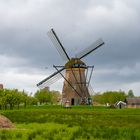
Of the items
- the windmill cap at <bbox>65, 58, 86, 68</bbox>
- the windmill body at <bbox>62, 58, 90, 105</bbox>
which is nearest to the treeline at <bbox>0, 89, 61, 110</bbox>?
the windmill body at <bbox>62, 58, 90, 105</bbox>

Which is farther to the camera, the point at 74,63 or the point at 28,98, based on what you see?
the point at 28,98

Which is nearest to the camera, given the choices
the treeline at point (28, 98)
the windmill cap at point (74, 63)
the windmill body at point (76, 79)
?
the windmill cap at point (74, 63)

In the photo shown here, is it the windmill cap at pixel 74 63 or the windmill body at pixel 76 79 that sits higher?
the windmill cap at pixel 74 63

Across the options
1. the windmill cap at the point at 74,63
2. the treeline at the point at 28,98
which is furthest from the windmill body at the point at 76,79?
the treeline at the point at 28,98

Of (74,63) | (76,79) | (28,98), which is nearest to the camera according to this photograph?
Answer: (74,63)

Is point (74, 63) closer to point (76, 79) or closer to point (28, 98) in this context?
point (76, 79)

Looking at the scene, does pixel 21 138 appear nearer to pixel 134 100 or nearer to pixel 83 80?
pixel 83 80

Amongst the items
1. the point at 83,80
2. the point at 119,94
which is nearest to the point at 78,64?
the point at 83,80

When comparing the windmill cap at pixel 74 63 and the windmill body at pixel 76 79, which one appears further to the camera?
the windmill body at pixel 76 79

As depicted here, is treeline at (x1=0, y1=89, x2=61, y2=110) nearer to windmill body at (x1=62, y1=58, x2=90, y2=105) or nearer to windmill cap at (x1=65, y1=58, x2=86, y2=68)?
windmill body at (x1=62, y1=58, x2=90, y2=105)

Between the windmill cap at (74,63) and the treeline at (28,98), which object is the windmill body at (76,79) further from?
the treeline at (28,98)

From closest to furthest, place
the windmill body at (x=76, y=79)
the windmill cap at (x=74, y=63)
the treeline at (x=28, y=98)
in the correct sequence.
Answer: the windmill cap at (x=74, y=63), the windmill body at (x=76, y=79), the treeline at (x=28, y=98)

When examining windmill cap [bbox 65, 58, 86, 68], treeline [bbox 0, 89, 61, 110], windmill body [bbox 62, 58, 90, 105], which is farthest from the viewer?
treeline [bbox 0, 89, 61, 110]

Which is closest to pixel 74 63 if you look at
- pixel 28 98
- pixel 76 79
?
pixel 76 79
